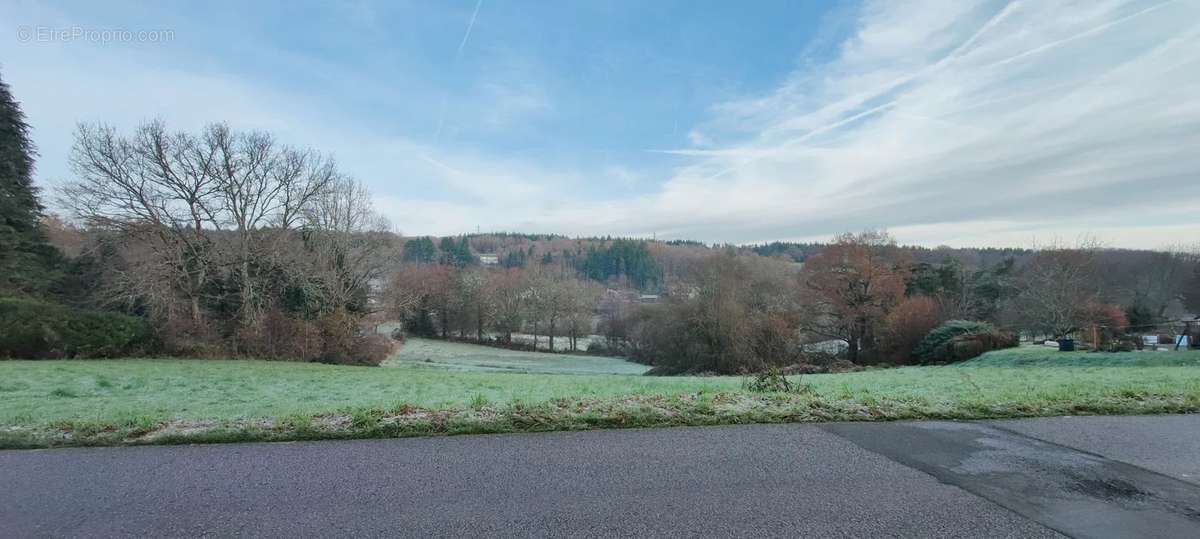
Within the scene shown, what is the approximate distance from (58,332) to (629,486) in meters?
23.1

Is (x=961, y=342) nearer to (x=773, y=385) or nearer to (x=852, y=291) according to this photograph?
(x=852, y=291)

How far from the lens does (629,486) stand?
431 centimetres

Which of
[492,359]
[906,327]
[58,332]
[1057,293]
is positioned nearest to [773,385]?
[58,332]

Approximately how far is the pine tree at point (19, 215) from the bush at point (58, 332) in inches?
308

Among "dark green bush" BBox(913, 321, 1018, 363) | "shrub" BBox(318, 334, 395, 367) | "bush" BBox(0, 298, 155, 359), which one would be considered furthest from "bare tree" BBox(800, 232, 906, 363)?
"bush" BBox(0, 298, 155, 359)

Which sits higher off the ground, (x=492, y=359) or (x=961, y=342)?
(x=961, y=342)

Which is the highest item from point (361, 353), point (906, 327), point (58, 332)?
point (58, 332)

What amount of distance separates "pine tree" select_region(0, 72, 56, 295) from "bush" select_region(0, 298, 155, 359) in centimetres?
781

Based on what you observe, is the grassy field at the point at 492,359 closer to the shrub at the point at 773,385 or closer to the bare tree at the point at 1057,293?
the bare tree at the point at 1057,293

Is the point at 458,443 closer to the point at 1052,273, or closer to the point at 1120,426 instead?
the point at 1120,426

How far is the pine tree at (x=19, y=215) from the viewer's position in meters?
25.1

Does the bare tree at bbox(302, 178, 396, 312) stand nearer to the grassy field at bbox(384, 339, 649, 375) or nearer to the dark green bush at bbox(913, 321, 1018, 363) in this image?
the grassy field at bbox(384, 339, 649, 375)

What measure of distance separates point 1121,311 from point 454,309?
57.9 m

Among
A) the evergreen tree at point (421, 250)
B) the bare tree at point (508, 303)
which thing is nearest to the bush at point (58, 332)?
the bare tree at point (508, 303)
